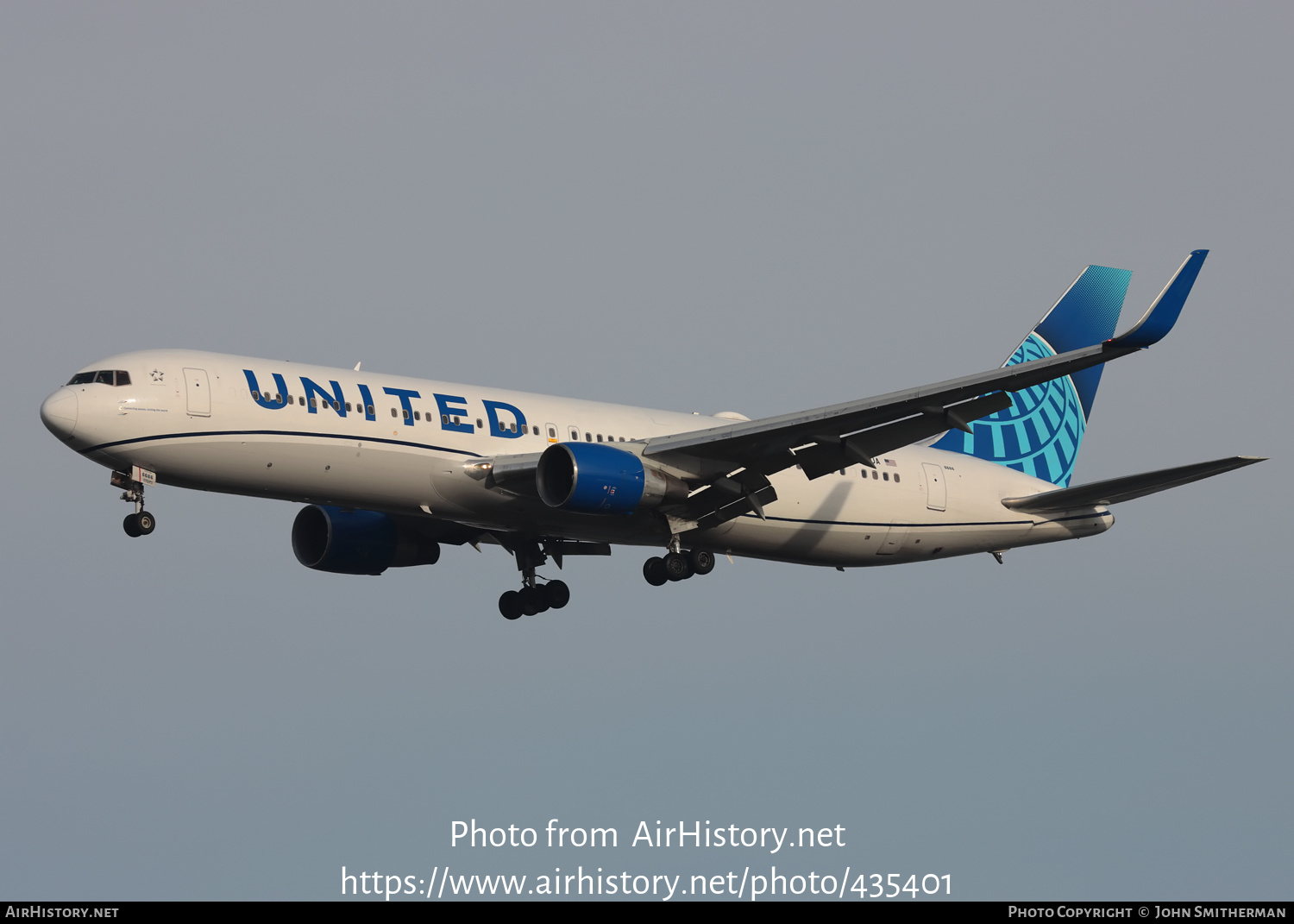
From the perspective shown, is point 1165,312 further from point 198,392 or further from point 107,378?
point 107,378

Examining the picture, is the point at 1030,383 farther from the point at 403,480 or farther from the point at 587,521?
the point at 403,480

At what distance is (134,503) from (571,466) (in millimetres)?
9346

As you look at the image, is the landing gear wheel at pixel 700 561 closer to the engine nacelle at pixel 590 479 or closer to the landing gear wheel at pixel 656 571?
the landing gear wheel at pixel 656 571

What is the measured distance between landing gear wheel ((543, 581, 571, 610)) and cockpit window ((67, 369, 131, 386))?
540 inches

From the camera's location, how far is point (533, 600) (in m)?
45.1

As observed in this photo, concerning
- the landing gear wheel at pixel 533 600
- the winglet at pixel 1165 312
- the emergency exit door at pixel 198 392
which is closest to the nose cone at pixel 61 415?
the emergency exit door at pixel 198 392

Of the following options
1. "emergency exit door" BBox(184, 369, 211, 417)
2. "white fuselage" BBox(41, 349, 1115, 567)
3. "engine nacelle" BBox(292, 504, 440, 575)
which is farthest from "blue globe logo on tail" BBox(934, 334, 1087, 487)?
"emergency exit door" BBox(184, 369, 211, 417)

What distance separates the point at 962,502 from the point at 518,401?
1316 centimetres

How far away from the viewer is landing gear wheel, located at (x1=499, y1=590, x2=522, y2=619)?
148ft

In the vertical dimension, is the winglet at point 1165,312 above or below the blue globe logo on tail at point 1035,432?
below

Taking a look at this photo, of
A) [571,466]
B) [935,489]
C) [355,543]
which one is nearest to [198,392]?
[571,466]

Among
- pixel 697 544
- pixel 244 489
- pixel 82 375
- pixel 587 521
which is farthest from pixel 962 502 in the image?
pixel 82 375

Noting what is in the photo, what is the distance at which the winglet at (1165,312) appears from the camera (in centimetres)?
3262

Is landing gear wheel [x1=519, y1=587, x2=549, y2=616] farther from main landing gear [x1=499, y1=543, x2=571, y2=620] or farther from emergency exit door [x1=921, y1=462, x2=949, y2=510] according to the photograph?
emergency exit door [x1=921, y1=462, x2=949, y2=510]
